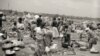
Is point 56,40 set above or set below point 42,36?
below

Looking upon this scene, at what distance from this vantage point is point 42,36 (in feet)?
31.8

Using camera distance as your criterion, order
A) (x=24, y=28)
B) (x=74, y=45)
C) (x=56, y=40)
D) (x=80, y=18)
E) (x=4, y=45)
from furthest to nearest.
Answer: (x=80, y=18), (x=24, y=28), (x=56, y=40), (x=74, y=45), (x=4, y=45)

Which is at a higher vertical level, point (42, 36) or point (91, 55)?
point (42, 36)

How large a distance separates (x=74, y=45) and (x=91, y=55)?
66.4 inches

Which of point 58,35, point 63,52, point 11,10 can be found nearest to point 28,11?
point 11,10

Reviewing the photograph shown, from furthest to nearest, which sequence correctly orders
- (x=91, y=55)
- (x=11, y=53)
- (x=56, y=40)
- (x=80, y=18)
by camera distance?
(x=80, y=18)
(x=56, y=40)
(x=91, y=55)
(x=11, y=53)

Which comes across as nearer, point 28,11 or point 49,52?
point 49,52

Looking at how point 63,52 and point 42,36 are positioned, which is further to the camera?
point 63,52

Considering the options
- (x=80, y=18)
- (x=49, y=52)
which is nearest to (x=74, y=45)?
(x=49, y=52)

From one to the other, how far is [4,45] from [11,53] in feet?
2.53

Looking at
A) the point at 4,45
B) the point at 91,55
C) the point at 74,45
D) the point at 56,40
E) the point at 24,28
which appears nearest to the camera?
the point at 4,45

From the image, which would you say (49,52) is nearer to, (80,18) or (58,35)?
(58,35)

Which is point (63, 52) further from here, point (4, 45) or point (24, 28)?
point (24, 28)

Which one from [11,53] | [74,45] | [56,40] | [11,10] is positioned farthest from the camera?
[11,10]
